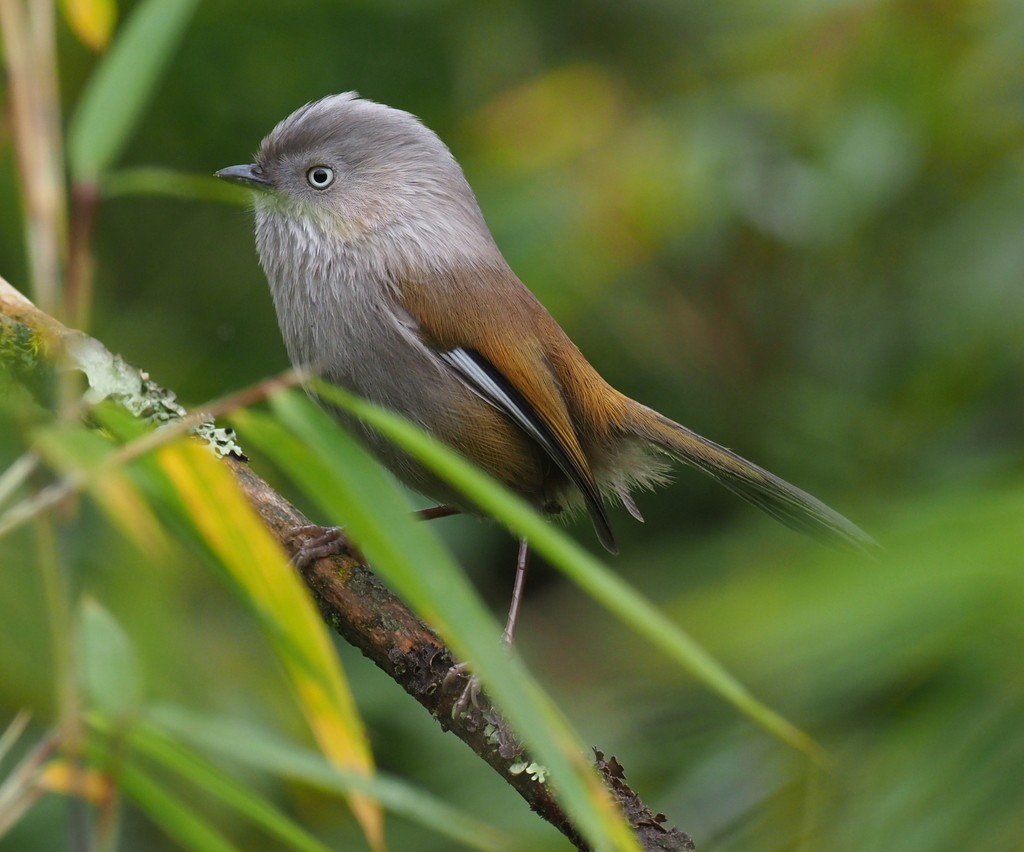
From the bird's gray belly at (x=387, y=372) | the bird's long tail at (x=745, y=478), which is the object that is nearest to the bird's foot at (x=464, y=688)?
the bird's gray belly at (x=387, y=372)

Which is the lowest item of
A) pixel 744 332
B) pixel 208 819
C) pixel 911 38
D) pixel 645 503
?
pixel 208 819

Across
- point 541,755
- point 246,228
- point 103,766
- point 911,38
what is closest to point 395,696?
point 246,228

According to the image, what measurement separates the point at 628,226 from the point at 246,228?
156cm

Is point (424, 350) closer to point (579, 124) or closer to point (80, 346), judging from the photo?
point (80, 346)

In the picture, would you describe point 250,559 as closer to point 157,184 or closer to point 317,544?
point 157,184

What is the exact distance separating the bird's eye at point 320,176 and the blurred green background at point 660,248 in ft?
3.44

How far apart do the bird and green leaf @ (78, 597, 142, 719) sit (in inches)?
43.8

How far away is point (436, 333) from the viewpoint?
3572 mm

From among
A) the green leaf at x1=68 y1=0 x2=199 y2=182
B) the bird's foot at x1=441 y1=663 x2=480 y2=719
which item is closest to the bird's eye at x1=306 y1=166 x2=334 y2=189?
the green leaf at x1=68 y1=0 x2=199 y2=182

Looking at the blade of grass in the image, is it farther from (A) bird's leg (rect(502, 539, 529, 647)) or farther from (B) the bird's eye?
(B) the bird's eye

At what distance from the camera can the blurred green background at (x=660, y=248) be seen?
4406 mm

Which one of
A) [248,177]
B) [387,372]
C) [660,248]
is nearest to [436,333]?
[387,372]

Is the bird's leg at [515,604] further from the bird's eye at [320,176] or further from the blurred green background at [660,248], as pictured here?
the bird's eye at [320,176]

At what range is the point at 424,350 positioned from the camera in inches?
139
